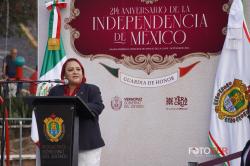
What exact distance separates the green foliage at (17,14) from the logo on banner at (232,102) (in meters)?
13.5

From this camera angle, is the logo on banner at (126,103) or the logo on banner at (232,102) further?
the logo on banner at (126,103)

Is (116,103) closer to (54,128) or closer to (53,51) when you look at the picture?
(53,51)

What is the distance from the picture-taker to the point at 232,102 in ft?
28.3

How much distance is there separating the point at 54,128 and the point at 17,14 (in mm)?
15661

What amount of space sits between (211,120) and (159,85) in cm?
71

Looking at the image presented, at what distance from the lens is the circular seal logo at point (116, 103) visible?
29.4ft

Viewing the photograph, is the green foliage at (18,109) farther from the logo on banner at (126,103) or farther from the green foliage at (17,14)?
the green foliage at (17,14)

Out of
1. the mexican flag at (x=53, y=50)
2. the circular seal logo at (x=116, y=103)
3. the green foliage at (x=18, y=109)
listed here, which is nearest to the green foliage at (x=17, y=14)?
the green foliage at (x=18, y=109)

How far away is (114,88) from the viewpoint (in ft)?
29.4

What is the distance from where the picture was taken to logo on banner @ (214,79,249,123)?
28.0 feet

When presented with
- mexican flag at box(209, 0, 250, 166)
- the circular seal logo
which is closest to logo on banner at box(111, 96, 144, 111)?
the circular seal logo

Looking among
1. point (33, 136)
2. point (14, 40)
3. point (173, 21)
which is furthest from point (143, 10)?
point (14, 40)

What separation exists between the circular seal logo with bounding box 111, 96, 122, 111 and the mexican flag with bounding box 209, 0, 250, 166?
1072mm

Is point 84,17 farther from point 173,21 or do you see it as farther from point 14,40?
point 14,40
